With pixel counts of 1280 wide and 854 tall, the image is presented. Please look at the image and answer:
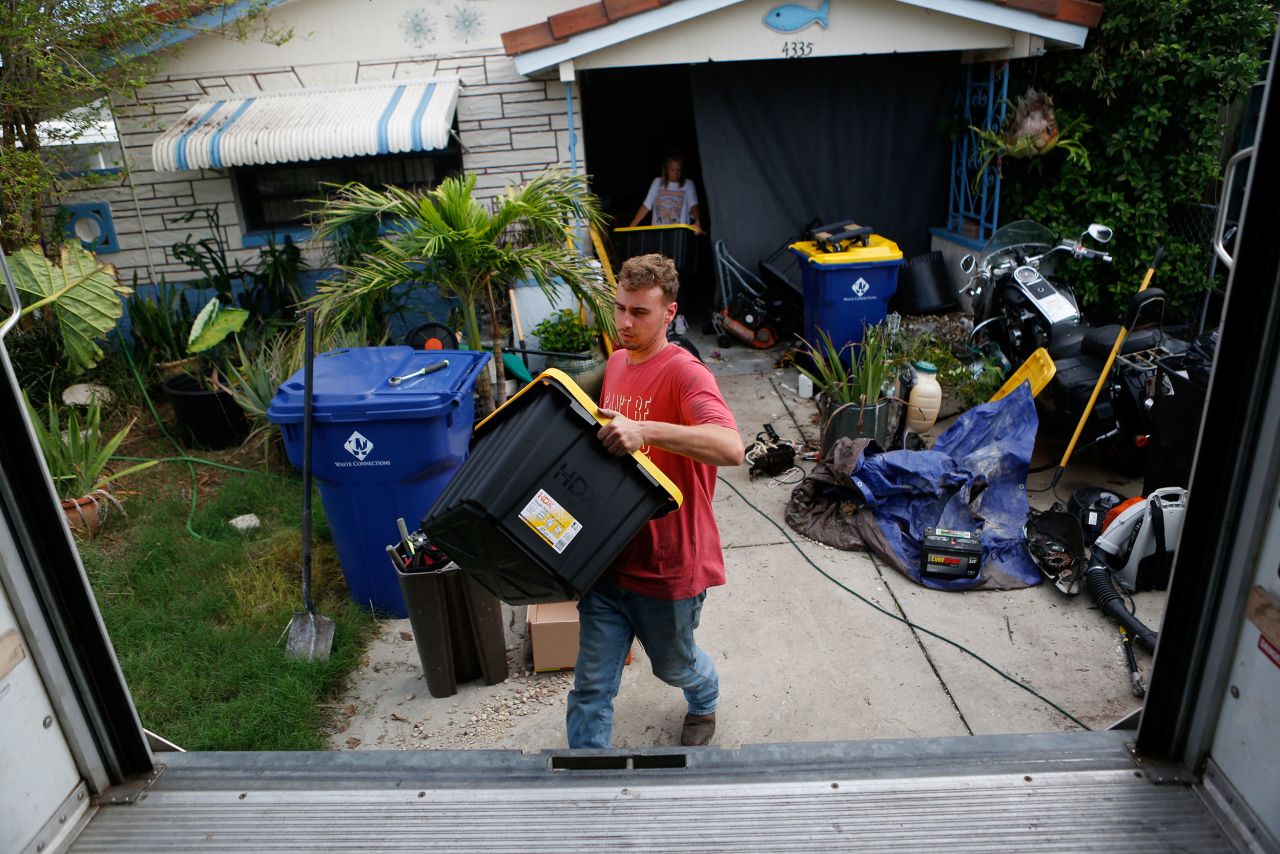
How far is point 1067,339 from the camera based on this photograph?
18.0 feet

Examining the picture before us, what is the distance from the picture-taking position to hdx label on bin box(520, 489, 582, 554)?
2107mm

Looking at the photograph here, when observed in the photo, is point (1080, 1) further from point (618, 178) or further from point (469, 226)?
point (618, 178)

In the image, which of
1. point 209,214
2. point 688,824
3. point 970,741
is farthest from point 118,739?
point 209,214

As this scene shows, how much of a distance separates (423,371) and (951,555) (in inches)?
108

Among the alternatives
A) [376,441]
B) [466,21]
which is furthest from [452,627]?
[466,21]

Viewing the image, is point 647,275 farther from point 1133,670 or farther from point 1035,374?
point 1035,374

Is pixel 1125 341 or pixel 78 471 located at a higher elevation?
pixel 1125 341

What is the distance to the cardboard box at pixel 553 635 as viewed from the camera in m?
3.60

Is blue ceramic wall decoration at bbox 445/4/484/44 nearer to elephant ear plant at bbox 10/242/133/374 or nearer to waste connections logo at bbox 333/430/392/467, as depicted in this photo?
elephant ear plant at bbox 10/242/133/374

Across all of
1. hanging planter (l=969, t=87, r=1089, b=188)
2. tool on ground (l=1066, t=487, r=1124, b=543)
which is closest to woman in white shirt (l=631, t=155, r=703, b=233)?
hanging planter (l=969, t=87, r=1089, b=188)

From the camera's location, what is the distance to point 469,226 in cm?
507

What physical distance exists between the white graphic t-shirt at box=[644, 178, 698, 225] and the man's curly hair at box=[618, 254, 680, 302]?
20.7 feet

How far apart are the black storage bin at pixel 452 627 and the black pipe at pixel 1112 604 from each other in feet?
9.12

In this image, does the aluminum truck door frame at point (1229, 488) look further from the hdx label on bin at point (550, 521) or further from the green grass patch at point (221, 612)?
the green grass patch at point (221, 612)
